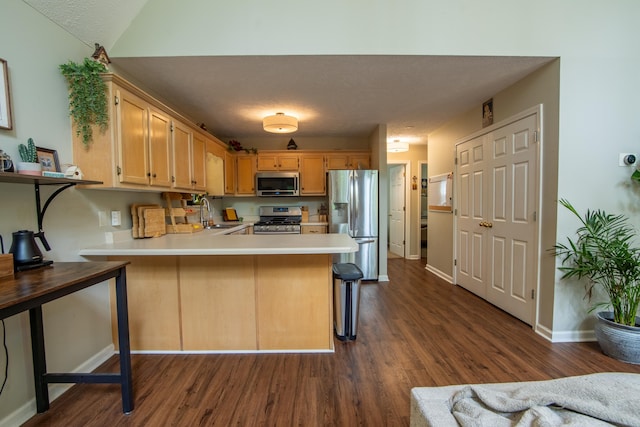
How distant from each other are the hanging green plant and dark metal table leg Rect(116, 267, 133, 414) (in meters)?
1.09

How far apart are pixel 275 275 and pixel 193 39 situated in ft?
6.56

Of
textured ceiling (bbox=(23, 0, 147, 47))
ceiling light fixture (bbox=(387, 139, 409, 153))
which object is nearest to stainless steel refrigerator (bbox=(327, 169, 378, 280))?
ceiling light fixture (bbox=(387, 139, 409, 153))

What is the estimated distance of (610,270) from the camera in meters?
2.10

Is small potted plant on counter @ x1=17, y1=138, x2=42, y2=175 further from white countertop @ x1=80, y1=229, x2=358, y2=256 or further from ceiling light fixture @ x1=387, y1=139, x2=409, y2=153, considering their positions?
ceiling light fixture @ x1=387, y1=139, x2=409, y2=153

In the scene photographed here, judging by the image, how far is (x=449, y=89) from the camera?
113 inches

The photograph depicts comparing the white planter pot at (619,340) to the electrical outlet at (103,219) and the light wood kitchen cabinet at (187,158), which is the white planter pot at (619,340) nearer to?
the light wood kitchen cabinet at (187,158)

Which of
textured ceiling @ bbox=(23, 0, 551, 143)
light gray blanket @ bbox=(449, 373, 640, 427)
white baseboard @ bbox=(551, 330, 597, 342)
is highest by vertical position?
textured ceiling @ bbox=(23, 0, 551, 143)

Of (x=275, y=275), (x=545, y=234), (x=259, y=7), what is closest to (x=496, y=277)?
(x=545, y=234)

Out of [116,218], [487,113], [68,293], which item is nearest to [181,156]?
[116,218]

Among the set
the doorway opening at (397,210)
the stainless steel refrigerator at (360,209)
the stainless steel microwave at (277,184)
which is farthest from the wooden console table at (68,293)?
the doorway opening at (397,210)

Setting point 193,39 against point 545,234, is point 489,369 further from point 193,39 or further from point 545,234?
point 193,39

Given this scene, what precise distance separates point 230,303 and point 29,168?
149 centimetres

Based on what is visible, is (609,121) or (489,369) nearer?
(489,369)

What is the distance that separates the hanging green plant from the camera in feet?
5.97
